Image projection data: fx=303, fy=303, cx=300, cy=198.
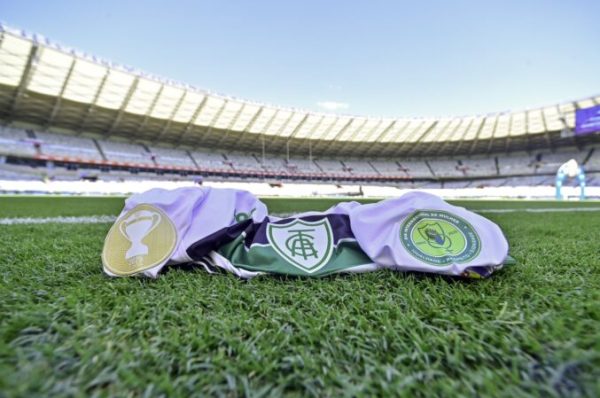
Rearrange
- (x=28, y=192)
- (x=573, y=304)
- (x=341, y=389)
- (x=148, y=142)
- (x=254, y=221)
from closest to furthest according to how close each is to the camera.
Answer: (x=341, y=389) < (x=573, y=304) < (x=254, y=221) < (x=28, y=192) < (x=148, y=142)

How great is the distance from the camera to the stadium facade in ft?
72.9

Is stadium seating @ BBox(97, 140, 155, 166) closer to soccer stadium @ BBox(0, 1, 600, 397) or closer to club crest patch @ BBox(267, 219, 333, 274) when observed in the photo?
soccer stadium @ BBox(0, 1, 600, 397)

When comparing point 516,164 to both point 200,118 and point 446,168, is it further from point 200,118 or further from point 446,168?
point 200,118

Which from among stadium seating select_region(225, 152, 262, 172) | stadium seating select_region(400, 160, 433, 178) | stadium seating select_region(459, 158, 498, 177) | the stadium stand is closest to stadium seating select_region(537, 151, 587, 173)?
stadium seating select_region(459, 158, 498, 177)

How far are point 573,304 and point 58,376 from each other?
4.92ft

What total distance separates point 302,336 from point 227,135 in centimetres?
3511

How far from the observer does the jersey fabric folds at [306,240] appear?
4.58 ft

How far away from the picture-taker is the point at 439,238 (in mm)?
1423

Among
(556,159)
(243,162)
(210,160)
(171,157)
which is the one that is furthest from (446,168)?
(171,157)

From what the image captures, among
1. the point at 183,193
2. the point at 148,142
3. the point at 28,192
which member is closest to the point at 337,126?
the point at 148,142

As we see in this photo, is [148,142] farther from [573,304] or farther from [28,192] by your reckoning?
[573,304]

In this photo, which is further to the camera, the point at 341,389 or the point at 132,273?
the point at 132,273

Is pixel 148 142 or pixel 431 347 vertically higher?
pixel 431 347

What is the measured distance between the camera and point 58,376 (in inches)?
26.2
